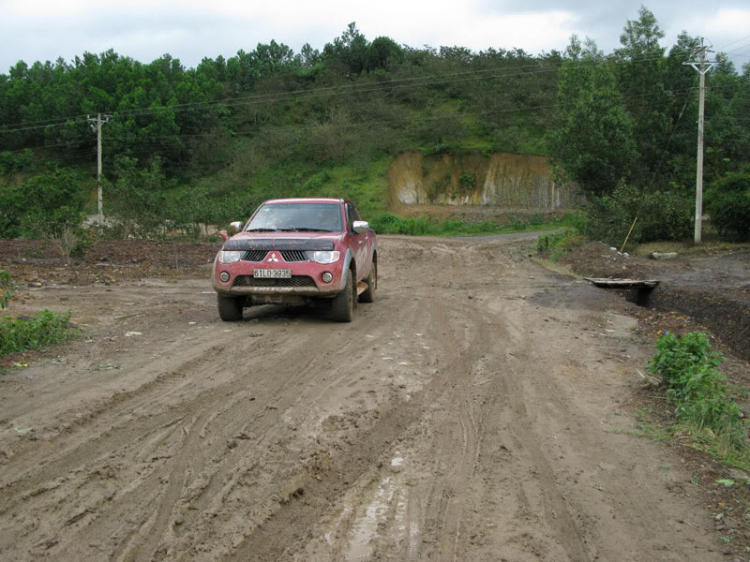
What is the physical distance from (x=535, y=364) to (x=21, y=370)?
568cm

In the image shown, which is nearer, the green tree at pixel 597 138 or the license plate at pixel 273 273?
the license plate at pixel 273 273

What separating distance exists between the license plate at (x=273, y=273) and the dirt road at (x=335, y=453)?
2.53ft

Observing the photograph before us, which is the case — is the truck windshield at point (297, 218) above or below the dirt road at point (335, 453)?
above

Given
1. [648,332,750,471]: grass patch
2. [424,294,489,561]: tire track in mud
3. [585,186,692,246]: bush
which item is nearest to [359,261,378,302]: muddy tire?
[424,294,489,561]: tire track in mud

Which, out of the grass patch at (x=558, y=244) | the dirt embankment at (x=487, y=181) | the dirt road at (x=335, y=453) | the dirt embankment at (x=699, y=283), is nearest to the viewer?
the dirt road at (x=335, y=453)

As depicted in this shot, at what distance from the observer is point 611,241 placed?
26172mm

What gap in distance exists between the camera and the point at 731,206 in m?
27.8

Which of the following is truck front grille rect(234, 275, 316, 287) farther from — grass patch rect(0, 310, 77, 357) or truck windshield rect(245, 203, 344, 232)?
grass patch rect(0, 310, 77, 357)

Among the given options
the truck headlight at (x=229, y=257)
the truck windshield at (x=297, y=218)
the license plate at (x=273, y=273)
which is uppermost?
the truck windshield at (x=297, y=218)

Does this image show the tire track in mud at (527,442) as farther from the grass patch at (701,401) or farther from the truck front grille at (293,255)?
the truck front grille at (293,255)

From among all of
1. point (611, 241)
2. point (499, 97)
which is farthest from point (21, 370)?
point (499, 97)

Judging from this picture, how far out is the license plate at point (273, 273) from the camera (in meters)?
9.33

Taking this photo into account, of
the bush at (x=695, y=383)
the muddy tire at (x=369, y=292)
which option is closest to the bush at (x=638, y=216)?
the muddy tire at (x=369, y=292)

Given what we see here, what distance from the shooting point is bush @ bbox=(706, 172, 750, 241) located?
2767cm
